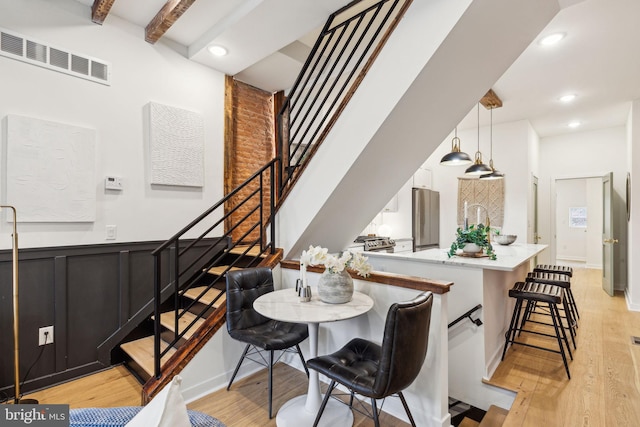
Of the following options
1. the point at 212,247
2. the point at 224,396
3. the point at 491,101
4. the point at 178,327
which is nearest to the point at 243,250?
the point at 212,247

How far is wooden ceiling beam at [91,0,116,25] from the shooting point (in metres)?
2.67

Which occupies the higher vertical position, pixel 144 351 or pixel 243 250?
pixel 243 250

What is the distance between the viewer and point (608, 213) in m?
5.45

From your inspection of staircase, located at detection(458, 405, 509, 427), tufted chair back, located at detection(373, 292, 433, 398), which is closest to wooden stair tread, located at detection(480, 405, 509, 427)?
staircase, located at detection(458, 405, 509, 427)

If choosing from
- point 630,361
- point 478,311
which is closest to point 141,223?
point 478,311

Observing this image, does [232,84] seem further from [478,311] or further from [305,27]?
[478,311]

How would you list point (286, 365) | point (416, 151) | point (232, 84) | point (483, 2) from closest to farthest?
→ point (483, 2), point (416, 151), point (286, 365), point (232, 84)

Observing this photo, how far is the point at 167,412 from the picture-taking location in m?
0.83

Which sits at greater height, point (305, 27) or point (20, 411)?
point (305, 27)

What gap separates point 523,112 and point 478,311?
13.4 ft

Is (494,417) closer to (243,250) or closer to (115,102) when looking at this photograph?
(243,250)

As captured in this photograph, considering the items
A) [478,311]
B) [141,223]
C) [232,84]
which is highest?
[232,84]

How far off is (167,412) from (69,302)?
8.69 ft

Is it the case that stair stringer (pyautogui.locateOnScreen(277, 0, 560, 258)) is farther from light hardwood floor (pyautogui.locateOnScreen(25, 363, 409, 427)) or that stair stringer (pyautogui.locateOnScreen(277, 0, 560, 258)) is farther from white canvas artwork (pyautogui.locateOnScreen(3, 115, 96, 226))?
white canvas artwork (pyautogui.locateOnScreen(3, 115, 96, 226))
